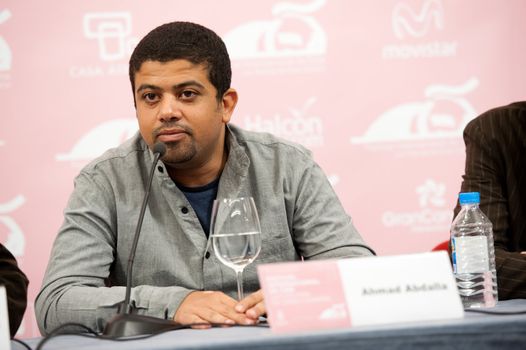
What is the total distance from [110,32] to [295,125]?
97 centimetres

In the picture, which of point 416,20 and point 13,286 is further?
point 416,20

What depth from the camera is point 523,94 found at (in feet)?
13.1

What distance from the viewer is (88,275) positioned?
208cm

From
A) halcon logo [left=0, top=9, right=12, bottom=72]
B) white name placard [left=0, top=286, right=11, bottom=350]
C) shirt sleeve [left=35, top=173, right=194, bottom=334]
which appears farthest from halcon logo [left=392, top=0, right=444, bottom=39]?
white name placard [left=0, top=286, right=11, bottom=350]

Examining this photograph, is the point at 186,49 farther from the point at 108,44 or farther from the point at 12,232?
the point at 12,232

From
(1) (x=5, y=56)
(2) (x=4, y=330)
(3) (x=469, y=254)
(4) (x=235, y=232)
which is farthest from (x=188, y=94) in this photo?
(1) (x=5, y=56)

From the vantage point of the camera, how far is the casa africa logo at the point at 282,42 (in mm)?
3762

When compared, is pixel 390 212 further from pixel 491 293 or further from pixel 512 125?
pixel 491 293

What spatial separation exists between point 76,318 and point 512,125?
1507 mm

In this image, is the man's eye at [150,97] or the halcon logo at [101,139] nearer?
the man's eye at [150,97]

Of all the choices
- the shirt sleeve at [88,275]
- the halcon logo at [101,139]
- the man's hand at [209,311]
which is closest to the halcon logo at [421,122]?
the halcon logo at [101,139]

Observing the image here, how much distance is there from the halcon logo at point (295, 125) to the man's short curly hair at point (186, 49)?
137cm

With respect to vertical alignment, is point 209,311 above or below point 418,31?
below

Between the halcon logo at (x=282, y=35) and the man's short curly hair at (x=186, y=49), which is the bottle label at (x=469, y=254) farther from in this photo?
the halcon logo at (x=282, y=35)
